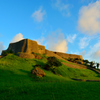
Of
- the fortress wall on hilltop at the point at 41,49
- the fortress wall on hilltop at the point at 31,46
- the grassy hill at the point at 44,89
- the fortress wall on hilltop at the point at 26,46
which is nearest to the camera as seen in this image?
the grassy hill at the point at 44,89

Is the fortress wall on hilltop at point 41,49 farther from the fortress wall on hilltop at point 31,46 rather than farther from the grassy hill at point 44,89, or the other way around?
the grassy hill at point 44,89

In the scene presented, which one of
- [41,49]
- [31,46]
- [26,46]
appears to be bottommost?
[26,46]

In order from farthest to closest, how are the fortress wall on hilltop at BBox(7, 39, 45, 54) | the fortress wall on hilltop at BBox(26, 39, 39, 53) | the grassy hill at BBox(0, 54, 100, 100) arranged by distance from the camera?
the fortress wall on hilltop at BBox(26, 39, 39, 53) → the fortress wall on hilltop at BBox(7, 39, 45, 54) → the grassy hill at BBox(0, 54, 100, 100)

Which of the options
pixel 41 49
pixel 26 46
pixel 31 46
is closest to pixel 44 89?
pixel 26 46

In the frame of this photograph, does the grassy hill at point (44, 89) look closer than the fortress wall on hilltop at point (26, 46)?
Yes

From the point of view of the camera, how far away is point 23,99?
7.82 meters

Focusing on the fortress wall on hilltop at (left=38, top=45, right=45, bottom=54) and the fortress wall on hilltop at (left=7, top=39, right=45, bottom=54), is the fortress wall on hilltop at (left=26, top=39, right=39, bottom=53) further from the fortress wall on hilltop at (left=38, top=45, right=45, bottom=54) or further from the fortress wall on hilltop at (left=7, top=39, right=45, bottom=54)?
the fortress wall on hilltop at (left=38, top=45, right=45, bottom=54)

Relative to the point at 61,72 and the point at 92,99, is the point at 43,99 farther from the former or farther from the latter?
the point at 61,72

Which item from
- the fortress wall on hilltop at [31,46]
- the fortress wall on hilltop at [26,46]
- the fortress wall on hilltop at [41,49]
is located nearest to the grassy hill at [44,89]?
the fortress wall on hilltop at [26,46]

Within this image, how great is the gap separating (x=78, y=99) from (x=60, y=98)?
126 centimetres

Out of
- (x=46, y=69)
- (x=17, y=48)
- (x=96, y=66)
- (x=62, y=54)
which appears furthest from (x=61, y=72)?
(x=62, y=54)

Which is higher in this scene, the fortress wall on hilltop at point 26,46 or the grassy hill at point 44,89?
the fortress wall on hilltop at point 26,46

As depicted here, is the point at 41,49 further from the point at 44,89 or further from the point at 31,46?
the point at 44,89

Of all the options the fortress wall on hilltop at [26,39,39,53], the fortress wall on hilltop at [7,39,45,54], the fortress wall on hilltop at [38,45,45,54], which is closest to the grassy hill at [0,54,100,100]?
the fortress wall on hilltop at [7,39,45,54]
